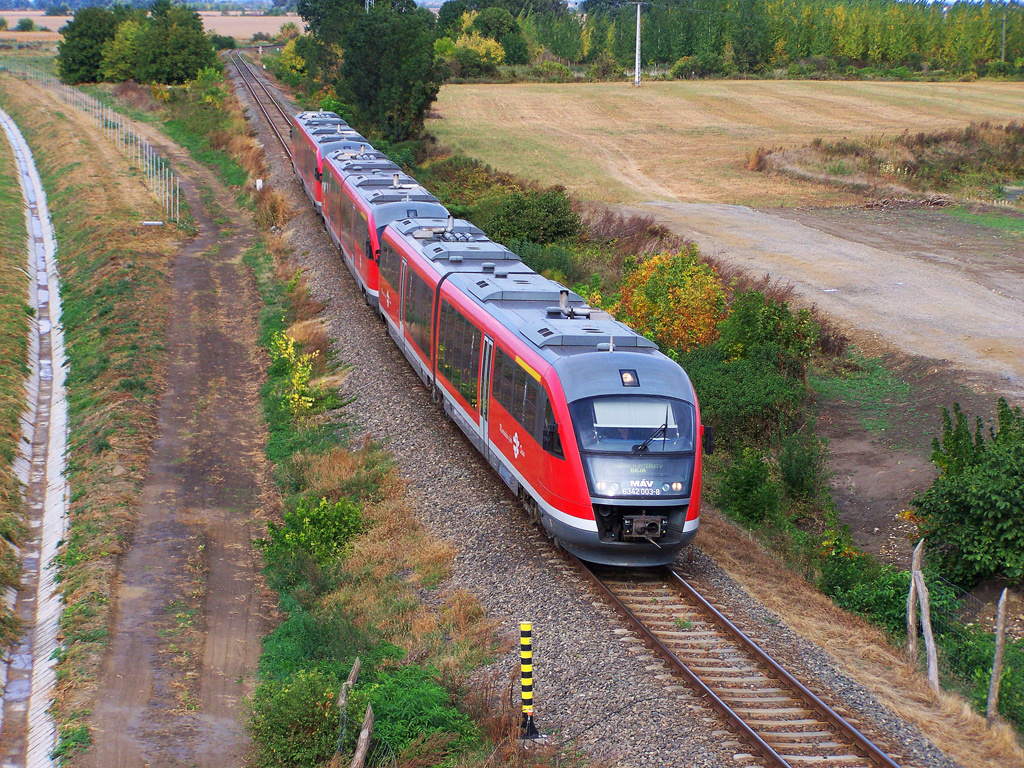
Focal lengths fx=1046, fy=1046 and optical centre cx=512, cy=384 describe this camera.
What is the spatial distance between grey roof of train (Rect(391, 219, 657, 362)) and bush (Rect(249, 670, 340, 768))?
5489 mm

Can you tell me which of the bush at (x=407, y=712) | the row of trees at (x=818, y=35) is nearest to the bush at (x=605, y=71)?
the row of trees at (x=818, y=35)

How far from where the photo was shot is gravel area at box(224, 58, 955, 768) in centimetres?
1025

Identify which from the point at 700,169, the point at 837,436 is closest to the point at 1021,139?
the point at 700,169

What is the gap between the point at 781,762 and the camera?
9633mm

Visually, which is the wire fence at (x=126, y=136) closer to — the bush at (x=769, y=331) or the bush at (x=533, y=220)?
the bush at (x=533, y=220)

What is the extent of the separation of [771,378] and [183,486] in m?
11.8

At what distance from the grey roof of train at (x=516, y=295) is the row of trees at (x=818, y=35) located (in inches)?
3232

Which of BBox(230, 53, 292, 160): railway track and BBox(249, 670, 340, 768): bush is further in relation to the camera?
BBox(230, 53, 292, 160): railway track

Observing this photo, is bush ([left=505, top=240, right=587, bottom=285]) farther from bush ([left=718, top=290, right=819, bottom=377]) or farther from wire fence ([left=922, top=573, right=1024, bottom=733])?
wire fence ([left=922, top=573, right=1024, bottom=733])

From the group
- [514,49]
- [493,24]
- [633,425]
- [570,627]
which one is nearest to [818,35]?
[514,49]

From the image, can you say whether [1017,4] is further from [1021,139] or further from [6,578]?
[6,578]

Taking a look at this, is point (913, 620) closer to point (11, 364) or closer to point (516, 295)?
point (516, 295)

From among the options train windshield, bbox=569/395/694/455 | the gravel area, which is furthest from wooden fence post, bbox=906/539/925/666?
train windshield, bbox=569/395/694/455

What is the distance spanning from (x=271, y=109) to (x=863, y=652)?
177ft
